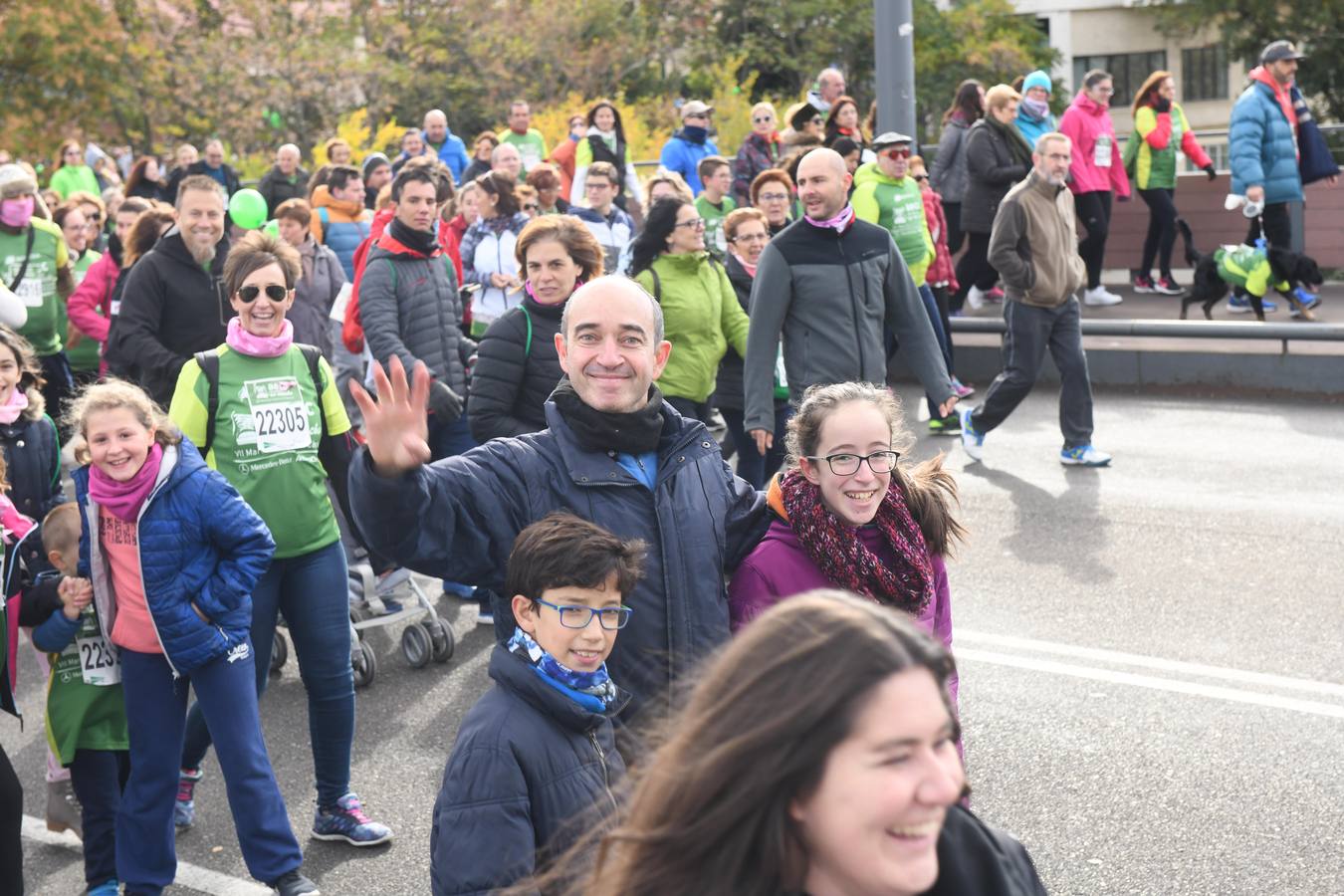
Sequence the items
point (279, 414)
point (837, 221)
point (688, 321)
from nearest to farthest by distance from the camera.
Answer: point (279, 414) < point (837, 221) < point (688, 321)

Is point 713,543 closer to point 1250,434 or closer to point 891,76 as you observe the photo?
point 1250,434

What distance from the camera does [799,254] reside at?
7.81 metres

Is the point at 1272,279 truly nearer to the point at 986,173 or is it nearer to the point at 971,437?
the point at 986,173

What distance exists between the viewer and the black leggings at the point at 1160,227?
16.0 meters

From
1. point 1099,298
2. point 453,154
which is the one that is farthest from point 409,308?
point 453,154

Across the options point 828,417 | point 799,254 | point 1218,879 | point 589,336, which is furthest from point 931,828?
point 799,254

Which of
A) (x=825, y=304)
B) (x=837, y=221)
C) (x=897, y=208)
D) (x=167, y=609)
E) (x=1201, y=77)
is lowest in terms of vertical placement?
(x=167, y=609)

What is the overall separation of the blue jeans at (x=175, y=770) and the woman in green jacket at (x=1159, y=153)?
12227 mm

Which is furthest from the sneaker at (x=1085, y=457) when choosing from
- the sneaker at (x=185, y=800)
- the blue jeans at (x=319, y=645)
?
the sneaker at (x=185, y=800)

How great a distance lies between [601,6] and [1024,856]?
32.8 m

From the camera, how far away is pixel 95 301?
33.7ft

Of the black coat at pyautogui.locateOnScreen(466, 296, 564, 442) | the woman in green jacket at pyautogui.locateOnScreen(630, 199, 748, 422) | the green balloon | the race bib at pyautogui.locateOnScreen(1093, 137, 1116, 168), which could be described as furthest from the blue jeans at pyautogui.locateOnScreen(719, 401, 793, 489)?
the race bib at pyautogui.locateOnScreen(1093, 137, 1116, 168)

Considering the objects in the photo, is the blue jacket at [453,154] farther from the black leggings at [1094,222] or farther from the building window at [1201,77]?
the building window at [1201,77]

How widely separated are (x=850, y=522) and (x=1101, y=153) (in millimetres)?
11719
